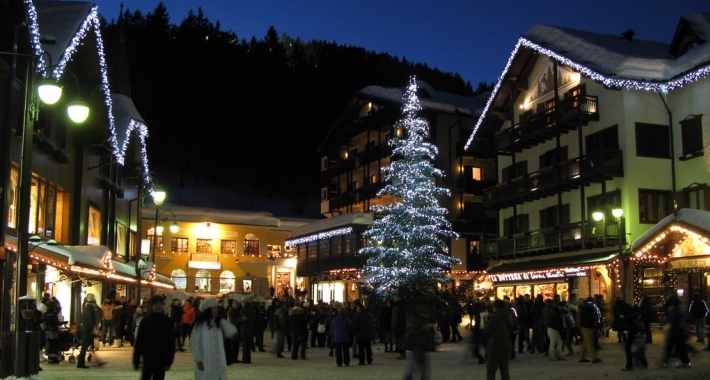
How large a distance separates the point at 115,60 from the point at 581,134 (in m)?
23.6

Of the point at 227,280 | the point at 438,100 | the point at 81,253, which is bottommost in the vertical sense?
the point at 227,280

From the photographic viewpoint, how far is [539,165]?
42.5 metres

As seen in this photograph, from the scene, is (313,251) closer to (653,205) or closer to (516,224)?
(516,224)

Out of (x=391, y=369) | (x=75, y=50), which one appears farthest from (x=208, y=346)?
(x=75, y=50)

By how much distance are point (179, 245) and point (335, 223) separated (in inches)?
634

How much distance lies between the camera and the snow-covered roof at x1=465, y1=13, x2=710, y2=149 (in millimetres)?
33812

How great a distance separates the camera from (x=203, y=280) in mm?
66438

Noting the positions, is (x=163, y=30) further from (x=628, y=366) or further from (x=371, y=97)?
(x=628, y=366)

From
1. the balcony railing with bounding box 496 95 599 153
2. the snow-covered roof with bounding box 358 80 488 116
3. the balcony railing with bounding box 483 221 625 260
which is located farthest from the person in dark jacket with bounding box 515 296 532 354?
the snow-covered roof with bounding box 358 80 488 116

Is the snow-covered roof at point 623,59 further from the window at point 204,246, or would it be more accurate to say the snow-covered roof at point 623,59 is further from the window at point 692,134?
the window at point 204,246

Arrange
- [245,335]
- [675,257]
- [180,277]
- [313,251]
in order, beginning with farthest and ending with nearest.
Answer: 1. [180,277]
2. [313,251]
3. [675,257]
4. [245,335]

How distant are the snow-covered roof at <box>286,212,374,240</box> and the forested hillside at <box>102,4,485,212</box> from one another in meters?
35.4

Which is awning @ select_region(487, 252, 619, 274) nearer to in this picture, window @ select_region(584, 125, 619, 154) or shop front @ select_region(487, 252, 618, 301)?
shop front @ select_region(487, 252, 618, 301)

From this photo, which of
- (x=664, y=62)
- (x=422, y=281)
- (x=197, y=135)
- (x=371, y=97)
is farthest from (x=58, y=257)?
(x=197, y=135)
